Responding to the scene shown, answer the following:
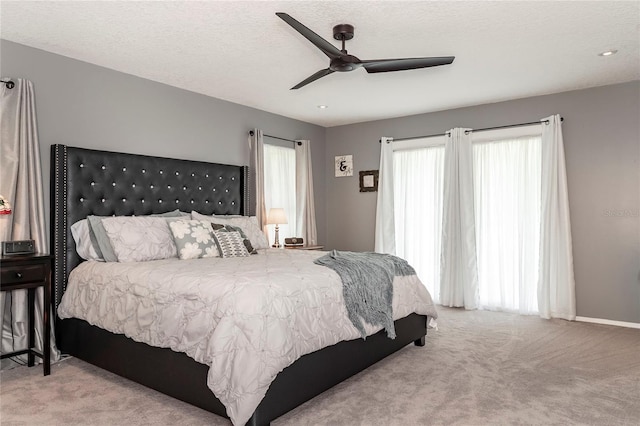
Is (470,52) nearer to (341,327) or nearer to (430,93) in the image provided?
(430,93)

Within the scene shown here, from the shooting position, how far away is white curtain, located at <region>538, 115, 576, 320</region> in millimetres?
4652

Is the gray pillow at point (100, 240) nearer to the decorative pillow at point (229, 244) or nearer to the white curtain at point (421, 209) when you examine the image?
the decorative pillow at point (229, 244)

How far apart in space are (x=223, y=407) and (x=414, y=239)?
13.5ft

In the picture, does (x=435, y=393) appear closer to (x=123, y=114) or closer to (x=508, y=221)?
(x=508, y=221)

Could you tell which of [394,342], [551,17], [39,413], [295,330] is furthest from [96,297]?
[551,17]

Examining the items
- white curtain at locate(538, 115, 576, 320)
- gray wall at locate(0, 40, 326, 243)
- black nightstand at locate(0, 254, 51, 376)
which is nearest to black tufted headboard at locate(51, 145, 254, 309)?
gray wall at locate(0, 40, 326, 243)

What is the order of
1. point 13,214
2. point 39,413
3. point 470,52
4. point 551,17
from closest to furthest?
1. point 39,413
2. point 551,17
3. point 13,214
4. point 470,52

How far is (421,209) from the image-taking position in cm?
581

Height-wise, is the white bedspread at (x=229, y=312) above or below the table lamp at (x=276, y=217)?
below

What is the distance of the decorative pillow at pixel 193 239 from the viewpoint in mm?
3572

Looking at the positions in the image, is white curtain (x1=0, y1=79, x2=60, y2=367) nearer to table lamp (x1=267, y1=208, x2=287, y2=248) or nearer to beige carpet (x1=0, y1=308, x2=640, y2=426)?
beige carpet (x1=0, y1=308, x2=640, y2=426)

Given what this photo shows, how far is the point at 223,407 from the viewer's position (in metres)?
2.22

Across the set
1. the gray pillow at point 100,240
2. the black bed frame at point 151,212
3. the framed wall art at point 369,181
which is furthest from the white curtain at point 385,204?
the gray pillow at point 100,240

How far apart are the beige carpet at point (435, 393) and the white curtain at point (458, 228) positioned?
1542 mm
